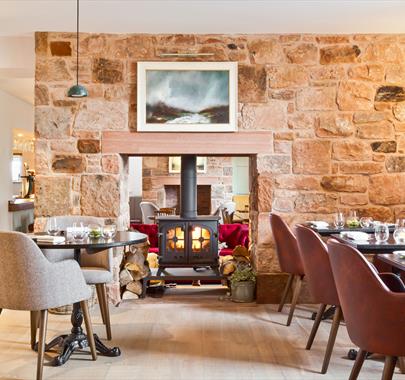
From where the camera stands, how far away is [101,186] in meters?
5.36

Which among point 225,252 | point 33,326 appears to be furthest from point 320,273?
point 225,252

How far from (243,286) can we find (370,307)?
294 centimetres

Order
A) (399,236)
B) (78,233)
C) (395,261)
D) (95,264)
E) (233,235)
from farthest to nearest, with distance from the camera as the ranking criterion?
(233,235) < (95,264) < (78,233) < (399,236) < (395,261)

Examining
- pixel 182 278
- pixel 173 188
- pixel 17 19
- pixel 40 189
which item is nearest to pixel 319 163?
pixel 182 278

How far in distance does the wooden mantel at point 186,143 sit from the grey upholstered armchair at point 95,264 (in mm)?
Answer: 1045

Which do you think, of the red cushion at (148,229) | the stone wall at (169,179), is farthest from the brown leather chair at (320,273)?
the stone wall at (169,179)

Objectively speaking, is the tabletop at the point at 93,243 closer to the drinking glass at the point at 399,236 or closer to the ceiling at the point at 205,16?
the drinking glass at the point at 399,236

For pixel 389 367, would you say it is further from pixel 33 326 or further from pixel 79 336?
pixel 33 326

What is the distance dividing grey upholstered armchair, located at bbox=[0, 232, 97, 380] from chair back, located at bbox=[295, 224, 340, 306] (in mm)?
1536

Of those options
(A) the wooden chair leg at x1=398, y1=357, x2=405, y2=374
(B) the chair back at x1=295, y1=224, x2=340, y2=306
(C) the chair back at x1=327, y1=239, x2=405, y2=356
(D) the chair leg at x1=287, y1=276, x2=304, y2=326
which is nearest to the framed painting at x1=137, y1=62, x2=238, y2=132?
(D) the chair leg at x1=287, y1=276, x2=304, y2=326

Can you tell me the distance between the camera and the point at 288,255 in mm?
4766

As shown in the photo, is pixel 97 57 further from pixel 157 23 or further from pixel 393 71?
pixel 393 71

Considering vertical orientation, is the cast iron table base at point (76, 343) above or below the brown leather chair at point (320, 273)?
below

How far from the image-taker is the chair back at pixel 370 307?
2486 mm
